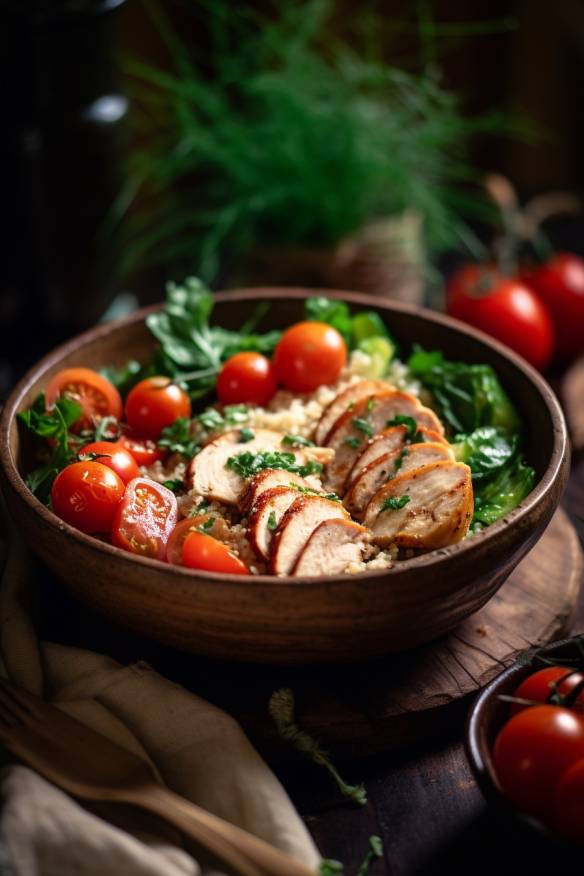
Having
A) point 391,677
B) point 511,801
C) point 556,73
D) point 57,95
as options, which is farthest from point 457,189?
point 511,801

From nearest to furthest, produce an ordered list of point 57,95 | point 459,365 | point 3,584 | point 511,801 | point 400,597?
point 511,801 < point 400,597 < point 3,584 < point 459,365 < point 57,95

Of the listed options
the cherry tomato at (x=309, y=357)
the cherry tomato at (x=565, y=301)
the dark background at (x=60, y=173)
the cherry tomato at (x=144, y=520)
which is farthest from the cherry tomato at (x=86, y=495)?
the cherry tomato at (x=565, y=301)

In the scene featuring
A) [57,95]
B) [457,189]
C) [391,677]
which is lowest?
[457,189]

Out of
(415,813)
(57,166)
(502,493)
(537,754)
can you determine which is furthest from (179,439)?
(57,166)

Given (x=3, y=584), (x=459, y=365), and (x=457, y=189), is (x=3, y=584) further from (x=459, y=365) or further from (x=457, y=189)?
(x=457, y=189)

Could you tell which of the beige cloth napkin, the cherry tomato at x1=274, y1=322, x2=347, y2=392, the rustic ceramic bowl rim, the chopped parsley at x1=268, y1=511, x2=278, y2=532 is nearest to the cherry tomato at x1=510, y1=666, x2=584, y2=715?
the rustic ceramic bowl rim

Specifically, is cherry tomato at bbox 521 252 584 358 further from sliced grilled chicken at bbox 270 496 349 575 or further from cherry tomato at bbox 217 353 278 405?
sliced grilled chicken at bbox 270 496 349 575
